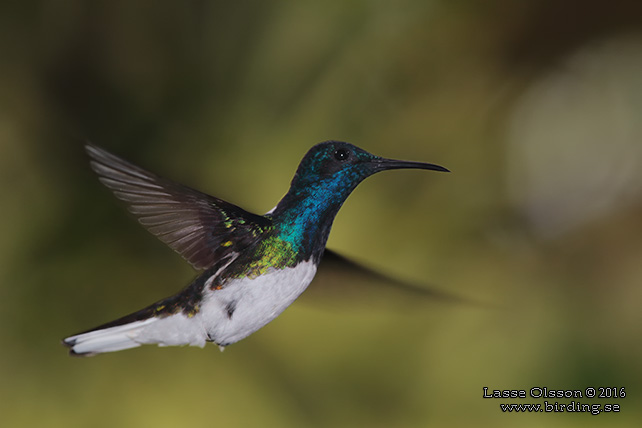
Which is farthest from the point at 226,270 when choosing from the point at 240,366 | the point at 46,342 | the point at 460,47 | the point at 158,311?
the point at 460,47

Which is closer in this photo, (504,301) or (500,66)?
(504,301)

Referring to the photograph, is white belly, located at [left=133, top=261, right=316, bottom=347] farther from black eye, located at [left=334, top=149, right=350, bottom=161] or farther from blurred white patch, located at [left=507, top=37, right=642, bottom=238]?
blurred white patch, located at [left=507, top=37, right=642, bottom=238]

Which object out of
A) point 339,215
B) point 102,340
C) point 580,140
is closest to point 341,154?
point 102,340

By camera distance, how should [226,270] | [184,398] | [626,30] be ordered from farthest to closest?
[626,30]
[184,398]
[226,270]

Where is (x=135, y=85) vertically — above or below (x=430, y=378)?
above

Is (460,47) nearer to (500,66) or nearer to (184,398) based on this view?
(500,66)

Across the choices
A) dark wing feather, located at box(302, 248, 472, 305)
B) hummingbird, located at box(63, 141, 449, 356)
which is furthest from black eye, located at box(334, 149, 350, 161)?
dark wing feather, located at box(302, 248, 472, 305)
